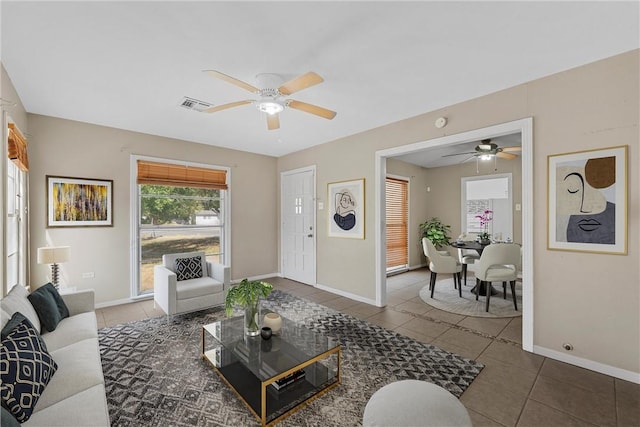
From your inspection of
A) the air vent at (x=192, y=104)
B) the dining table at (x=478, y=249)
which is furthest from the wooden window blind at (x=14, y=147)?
the dining table at (x=478, y=249)

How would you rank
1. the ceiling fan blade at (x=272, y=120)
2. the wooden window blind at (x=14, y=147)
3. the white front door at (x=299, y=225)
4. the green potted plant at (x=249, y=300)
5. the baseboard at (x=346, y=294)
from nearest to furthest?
the green potted plant at (x=249, y=300)
the wooden window blind at (x=14, y=147)
the ceiling fan blade at (x=272, y=120)
the baseboard at (x=346, y=294)
the white front door at (x=299, y=225)

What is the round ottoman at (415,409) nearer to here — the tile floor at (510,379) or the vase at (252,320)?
the tile floor at (510,379)

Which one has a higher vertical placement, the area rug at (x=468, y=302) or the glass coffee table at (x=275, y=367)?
the glass coffee table at (x=275, y=367)

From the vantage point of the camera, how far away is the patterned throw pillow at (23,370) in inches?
51.6

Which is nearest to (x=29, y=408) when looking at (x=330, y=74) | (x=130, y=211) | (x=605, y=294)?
(x=330, y=74)

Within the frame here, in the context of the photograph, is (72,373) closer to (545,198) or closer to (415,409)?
(415,409)

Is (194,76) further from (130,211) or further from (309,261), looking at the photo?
(309,261)

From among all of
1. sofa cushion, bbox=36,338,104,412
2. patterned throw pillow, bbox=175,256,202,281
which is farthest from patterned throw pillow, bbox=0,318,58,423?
patterned throw pillow, bbox=175,256,202,281

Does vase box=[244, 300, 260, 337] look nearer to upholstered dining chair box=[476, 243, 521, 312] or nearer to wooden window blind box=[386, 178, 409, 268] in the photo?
upholstered dining chair box=[476, 243, 521, 312]

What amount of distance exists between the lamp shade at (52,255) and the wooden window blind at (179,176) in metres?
1.49

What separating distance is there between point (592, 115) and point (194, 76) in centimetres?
363

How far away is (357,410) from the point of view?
6.38 feet

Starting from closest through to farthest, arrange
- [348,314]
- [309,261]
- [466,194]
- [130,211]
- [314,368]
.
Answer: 1. [314,368]
2. [348,314]
3. [130,211]
4. [309,261]
5. [466,194]

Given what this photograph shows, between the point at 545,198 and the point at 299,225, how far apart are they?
12.9 ft
